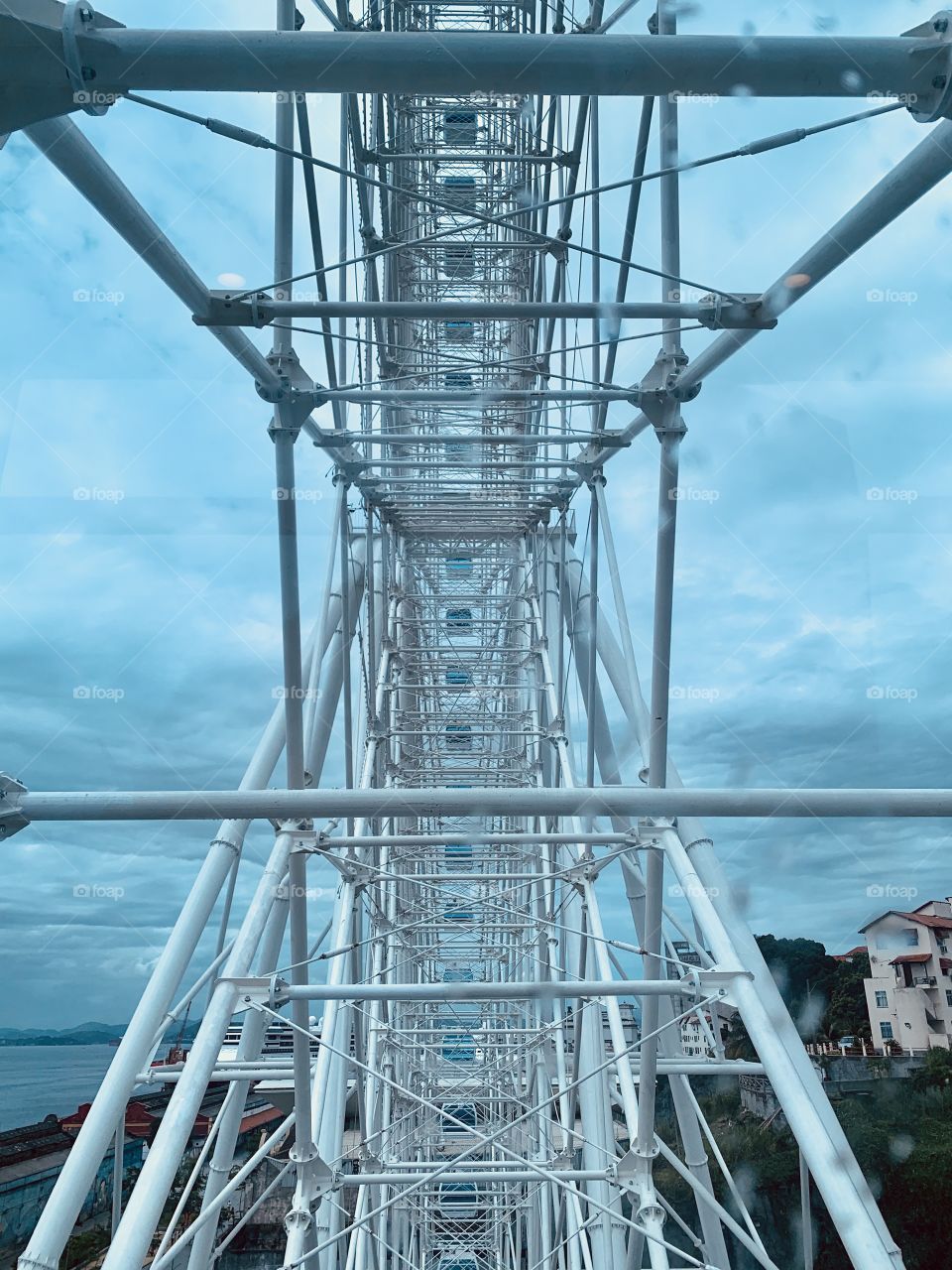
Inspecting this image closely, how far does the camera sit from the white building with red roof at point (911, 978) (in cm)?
1958

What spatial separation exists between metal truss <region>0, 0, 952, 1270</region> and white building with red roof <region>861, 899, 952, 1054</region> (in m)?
8.56

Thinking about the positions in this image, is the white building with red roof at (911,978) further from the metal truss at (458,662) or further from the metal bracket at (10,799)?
the metal bracket at (10,799)

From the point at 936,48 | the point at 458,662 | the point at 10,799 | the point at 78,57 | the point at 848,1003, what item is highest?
the point at 458,662

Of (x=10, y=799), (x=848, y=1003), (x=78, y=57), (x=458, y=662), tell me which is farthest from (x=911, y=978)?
(x=78, y=57)

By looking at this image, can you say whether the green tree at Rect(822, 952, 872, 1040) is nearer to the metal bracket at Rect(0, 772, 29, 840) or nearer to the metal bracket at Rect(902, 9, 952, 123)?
the metal bracket at Rect(0, 772, 29, 840)

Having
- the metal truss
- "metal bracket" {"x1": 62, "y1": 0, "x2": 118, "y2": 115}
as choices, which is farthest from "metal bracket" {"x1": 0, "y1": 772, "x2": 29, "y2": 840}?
"metal bracket" {"x1": 62, "y1": 0, "x2": 118, "y2": 115}

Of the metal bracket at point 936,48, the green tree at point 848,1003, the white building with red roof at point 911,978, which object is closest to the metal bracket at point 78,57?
the metal bracket at point 936,48

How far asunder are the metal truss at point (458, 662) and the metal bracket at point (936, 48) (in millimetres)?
13

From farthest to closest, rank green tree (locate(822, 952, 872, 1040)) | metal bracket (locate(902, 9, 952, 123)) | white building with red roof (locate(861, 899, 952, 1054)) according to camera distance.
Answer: green tree (locate(822, 952, 872, 1040)) < white building with red roof (locate(861, 899, 952, 1054)) < metal bracket (locate(902, 9, 952, 123))

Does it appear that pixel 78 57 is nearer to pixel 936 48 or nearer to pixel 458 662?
pixel 936 48

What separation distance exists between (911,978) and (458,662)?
1181cm

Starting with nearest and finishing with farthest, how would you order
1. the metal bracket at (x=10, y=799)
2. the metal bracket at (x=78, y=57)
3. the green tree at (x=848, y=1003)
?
the metal bracket at (x=78, y=57) → the metal bracket at (x=10, y=799) → the green tree at (x=848, y=1003)

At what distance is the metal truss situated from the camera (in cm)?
340

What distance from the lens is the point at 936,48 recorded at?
3381mm
